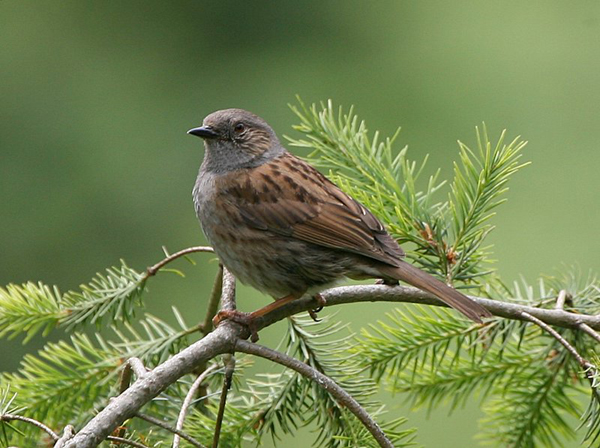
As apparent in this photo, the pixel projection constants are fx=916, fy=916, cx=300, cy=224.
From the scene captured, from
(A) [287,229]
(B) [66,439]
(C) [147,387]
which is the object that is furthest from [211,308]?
(B) [66,439]

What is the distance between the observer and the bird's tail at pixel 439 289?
7.91ft

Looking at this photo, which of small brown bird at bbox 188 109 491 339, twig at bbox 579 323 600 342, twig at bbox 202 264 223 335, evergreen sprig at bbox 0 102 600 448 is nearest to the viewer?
twig at bbox 579 323 600 342

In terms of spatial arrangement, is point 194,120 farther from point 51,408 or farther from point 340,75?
point 51,408

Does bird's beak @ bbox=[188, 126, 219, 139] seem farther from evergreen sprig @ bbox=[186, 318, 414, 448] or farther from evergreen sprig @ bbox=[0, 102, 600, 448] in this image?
evergreen sprig @ bbox=[186, 318, 414, 448]

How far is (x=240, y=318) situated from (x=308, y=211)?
732mm

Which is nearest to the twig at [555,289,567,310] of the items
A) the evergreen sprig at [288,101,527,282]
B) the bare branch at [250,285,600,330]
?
the bare branch at [250,285,600,330]

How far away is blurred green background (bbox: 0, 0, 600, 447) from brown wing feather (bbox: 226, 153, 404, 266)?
4.85 ft

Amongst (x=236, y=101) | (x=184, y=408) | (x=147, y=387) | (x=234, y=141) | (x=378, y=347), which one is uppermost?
(x=236, y=101)

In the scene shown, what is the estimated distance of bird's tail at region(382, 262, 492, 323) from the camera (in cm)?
241

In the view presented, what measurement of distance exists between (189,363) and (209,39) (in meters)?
6.36

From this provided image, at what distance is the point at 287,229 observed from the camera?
305cm

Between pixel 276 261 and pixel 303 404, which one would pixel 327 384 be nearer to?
pixel 303 404

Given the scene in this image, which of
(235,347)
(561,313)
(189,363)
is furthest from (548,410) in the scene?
(189,363)

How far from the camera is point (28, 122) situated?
7.38 meters
